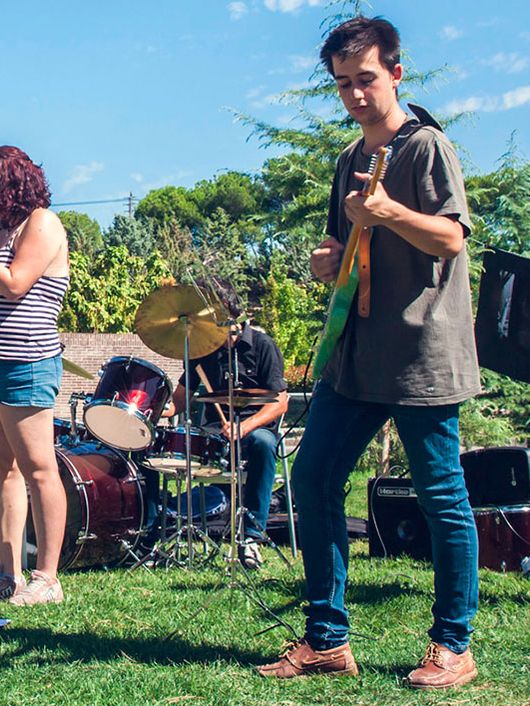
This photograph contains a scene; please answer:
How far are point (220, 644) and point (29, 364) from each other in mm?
1504

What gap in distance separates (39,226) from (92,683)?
2.06 metres

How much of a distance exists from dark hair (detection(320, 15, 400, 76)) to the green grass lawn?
1928mm

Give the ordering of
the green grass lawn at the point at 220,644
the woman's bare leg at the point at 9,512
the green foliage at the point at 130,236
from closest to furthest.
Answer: the green grass lawn at the point at 220,644
the woman's bare leg at the point at 9,512
the green foliage at the point at 130,236

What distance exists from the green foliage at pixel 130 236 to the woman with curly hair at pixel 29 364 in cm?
3746

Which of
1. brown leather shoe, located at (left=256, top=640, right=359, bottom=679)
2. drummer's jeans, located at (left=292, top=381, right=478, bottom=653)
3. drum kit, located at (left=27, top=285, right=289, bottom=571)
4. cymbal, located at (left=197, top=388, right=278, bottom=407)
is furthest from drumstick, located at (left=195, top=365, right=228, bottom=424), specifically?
brown leather shoe, located at (left=256, top=640, right=359, bottom=679)

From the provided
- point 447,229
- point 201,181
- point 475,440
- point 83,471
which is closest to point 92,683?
point 447,229

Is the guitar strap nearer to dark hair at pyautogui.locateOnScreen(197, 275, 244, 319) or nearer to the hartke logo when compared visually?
dark hair at pyautogui.locateOnScreen(197, 275, 244, 319)

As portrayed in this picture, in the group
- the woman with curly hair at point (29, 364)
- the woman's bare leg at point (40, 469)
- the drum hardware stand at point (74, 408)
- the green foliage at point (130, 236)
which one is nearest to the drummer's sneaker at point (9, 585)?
the woman with curly hair at point (29, 364)

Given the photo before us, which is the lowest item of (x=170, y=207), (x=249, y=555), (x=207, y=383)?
(x=249, y=555)

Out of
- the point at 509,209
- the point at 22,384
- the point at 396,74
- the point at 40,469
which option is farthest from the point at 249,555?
the point at 509,209

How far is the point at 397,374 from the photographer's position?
283 cm

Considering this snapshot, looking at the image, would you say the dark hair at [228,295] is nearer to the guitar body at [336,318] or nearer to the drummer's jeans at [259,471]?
the drummer's jeans at [259,471]

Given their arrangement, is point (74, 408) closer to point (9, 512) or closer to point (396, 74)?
point (9, 512)

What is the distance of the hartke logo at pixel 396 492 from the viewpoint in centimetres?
601
